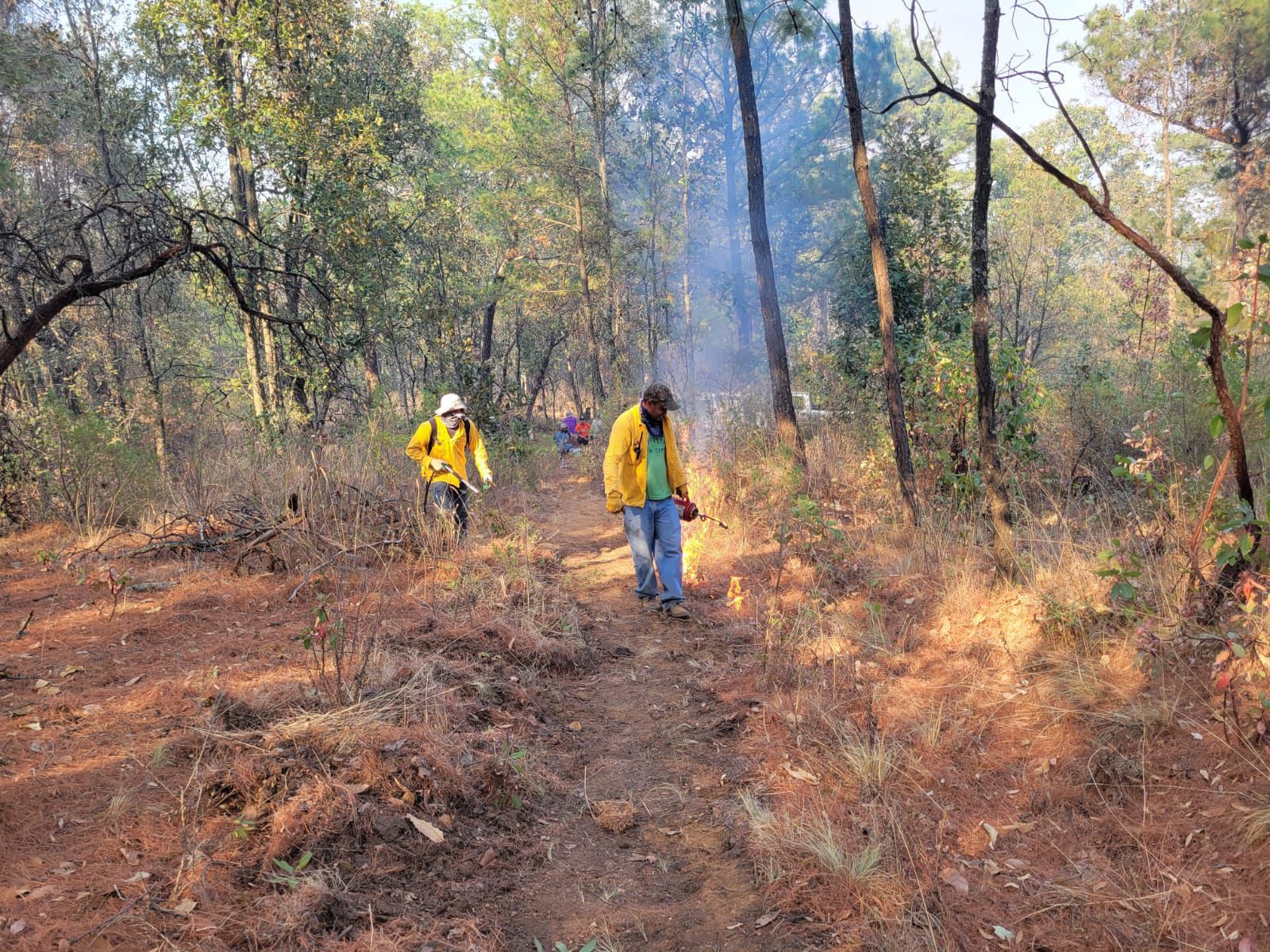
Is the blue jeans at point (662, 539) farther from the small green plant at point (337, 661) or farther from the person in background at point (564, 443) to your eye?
the person in background at point (564, 443)

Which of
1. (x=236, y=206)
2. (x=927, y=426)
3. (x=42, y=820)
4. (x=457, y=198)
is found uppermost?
(x=457, y=198)

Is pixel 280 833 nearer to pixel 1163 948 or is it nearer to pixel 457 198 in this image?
pixel 1163 948

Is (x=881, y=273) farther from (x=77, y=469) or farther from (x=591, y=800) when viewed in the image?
(x=77, y=469)

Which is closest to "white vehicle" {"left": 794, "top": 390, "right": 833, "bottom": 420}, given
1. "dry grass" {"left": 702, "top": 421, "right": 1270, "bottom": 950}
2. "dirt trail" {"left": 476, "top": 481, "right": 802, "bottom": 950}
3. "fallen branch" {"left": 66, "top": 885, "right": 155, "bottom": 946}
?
"dry grass" {"left": 702, "top": 421, "right": 1270, "bottom": 950}

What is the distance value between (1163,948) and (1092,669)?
6.21 feet

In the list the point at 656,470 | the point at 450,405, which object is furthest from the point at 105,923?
the point at 450,405

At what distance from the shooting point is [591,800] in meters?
3.90

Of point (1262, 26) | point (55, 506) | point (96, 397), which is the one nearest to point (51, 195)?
point (96, 397)

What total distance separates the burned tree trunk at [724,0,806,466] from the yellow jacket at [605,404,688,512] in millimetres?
3393

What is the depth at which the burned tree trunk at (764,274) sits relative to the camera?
9828mm

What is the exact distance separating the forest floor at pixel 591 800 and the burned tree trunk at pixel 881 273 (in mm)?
2188

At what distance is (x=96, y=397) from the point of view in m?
17.7

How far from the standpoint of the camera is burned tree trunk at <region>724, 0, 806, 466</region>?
Result: 9.83 m

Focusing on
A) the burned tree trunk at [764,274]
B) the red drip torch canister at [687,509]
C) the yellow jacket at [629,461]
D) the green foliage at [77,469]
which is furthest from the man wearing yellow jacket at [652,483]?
the green foliage at [77,469]
